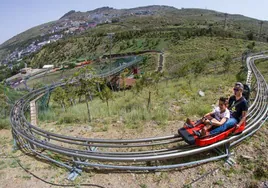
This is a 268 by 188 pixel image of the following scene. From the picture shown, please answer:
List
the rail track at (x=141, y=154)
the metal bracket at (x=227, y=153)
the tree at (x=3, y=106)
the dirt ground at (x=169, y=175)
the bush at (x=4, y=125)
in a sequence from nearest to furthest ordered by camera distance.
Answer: the dirt ground at (x=169, y=175)
the rail track at (x=141, y=154)
the metal bracket at (x=227, y=153)
the bush at (x=4, y=125)
the tree at (x=3, y=106)

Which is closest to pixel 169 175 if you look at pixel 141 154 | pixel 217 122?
pixel 141 154

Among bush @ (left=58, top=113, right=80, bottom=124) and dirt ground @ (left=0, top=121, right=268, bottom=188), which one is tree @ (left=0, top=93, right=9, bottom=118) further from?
dirt ground @ (left=0, top=121, right=268, bottom=188)

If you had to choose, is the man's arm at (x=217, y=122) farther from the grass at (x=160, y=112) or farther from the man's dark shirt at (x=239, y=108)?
the grass at (x=160, y=112)

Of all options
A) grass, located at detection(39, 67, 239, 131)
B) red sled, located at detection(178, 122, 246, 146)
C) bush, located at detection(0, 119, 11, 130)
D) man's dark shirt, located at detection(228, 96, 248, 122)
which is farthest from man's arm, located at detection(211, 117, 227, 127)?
bush, located at detection(0, 119, 11, 130)

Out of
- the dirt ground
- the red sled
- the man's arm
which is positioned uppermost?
the man's arm

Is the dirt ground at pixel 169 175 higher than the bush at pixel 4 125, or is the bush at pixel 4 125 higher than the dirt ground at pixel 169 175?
the dirt ground at pixel 169 175

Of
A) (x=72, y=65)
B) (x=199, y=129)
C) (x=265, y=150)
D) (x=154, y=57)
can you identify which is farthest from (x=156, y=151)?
(x=72, y=65)

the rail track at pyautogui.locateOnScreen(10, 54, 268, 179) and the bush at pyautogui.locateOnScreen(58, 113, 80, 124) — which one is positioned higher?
the rail track at pyautogui.locateOnScreen(10, 54, 268, 179)

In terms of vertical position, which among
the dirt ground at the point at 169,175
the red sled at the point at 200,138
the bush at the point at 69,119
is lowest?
the bush at the point at 69,119

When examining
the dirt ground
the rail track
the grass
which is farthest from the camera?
the grass

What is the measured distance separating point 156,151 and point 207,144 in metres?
1.44

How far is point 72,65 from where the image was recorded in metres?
61.6

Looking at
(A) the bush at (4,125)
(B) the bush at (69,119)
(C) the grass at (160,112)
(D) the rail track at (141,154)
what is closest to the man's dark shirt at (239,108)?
(D) the rail track at (141,154)

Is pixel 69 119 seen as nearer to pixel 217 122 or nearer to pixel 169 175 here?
pixel 169 175
